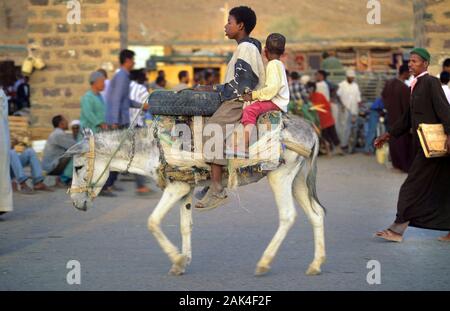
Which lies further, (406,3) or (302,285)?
(406,3)

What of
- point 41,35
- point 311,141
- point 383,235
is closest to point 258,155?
point 311,141

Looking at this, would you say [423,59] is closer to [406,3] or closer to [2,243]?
[2,243]

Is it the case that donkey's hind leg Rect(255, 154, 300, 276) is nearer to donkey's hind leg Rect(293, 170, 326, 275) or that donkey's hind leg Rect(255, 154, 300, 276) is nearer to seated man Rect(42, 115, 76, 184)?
donkey's hind leg Rect(293, 170, 326, 275)

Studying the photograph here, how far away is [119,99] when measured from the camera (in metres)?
13.1

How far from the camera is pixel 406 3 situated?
198ft

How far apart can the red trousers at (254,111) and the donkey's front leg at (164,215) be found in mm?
773

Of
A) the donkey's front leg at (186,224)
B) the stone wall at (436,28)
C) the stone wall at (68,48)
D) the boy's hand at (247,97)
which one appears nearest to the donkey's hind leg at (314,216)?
the boy's hand at (247,97)

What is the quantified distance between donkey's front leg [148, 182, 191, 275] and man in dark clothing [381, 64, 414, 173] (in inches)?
349

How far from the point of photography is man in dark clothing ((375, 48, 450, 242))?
921 cm

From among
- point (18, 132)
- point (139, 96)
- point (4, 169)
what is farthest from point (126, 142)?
point (18, 132)

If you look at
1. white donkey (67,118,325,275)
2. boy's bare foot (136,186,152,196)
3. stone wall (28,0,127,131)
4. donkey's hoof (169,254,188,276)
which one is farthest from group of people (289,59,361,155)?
donkey's hoof (169,254,188,276)

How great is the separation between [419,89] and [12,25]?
117 feet

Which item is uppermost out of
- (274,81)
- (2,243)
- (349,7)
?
(349,7)

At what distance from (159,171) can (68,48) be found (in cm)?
1137
